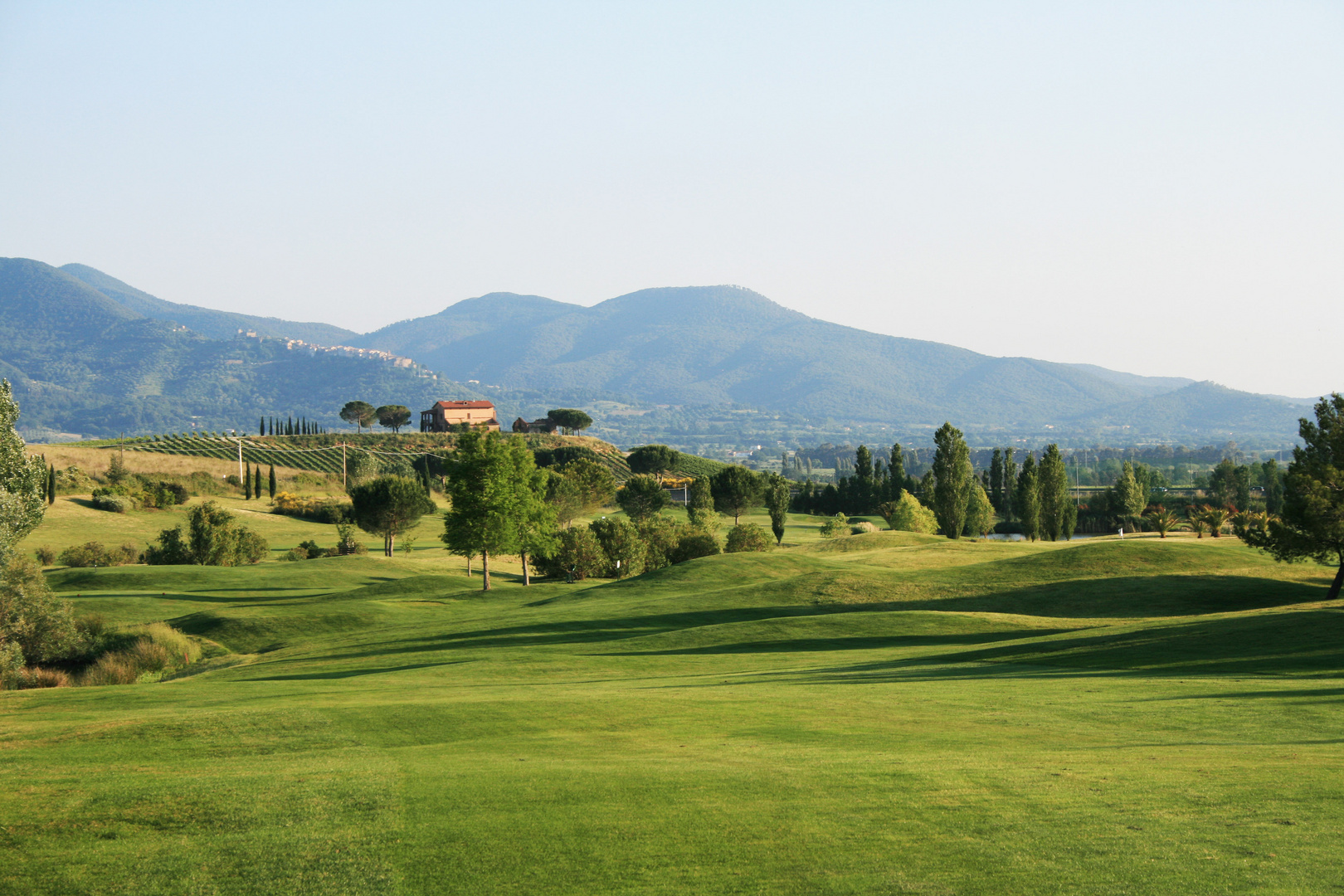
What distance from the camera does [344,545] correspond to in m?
83.6

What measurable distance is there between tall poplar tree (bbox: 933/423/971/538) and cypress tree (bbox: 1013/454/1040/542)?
526 centimetres

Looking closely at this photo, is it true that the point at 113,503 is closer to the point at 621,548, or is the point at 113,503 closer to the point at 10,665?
the point at 621,548

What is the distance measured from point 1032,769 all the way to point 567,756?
674cm

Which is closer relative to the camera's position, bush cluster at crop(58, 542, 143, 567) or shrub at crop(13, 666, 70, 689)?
shrub at crop(13, 666, 70, 689)

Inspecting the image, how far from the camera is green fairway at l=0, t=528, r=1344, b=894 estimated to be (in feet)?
33.3

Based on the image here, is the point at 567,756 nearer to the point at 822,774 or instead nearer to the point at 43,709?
the point at 822,774

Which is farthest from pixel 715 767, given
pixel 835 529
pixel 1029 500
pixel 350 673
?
pixel 835 529

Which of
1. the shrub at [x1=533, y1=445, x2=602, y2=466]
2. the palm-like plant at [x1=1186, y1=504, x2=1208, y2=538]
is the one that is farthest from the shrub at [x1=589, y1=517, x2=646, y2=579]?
the shrub at [x1=533, y1=445, x2=602, y2=466]

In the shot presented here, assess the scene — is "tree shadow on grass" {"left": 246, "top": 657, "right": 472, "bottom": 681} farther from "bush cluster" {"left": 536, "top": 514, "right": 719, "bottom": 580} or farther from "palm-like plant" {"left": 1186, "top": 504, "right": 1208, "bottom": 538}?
"palm-like plant" {"left": 1186, "top": 504, "right": 1208, "bottom": 538}

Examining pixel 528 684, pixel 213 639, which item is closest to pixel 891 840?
pixel 528 684

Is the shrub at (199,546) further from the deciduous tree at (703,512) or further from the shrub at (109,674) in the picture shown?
the shrub at (109,674)

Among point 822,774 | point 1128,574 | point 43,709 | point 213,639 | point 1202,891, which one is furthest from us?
point 1128,574

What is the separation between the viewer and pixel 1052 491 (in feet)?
306

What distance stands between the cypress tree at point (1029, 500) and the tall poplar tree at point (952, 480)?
5.26 m
